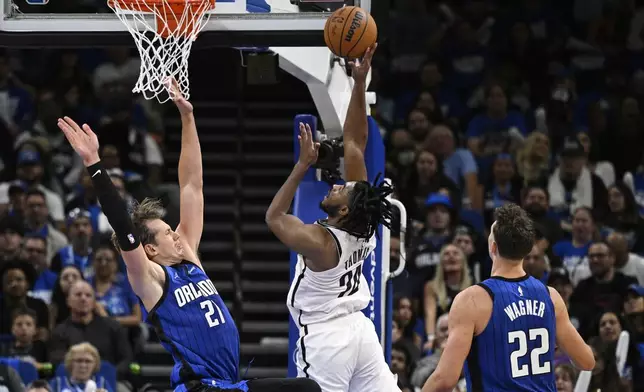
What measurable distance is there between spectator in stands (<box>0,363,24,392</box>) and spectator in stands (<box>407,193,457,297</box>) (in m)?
3.63

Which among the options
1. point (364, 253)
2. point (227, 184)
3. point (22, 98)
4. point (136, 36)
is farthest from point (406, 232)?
point (22, 98)

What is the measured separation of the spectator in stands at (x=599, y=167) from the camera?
1402 cm

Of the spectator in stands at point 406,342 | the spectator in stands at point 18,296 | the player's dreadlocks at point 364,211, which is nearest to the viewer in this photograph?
the player's dreadlocks at point 364,211

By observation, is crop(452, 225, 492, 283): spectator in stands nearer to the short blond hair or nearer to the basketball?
the short blond hair

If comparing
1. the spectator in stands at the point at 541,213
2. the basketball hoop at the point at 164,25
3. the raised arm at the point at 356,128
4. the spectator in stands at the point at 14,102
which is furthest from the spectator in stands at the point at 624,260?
the spectator in stands at the point at 14,102

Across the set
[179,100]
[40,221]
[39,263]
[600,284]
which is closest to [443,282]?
[600,284]

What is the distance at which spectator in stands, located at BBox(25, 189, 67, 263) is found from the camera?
529 inches

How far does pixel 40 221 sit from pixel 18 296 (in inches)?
48.7

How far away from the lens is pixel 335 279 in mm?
7621

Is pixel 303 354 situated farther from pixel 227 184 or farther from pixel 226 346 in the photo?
pixel 227 184

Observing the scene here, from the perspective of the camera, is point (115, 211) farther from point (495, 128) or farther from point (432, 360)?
point (495, 128)

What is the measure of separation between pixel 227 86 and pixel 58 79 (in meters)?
2.09

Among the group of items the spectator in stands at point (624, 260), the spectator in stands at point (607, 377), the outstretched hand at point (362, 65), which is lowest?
the spectator in stands at point (607, 377)

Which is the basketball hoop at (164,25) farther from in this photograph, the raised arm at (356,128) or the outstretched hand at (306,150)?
the raised arm at (356,128)
